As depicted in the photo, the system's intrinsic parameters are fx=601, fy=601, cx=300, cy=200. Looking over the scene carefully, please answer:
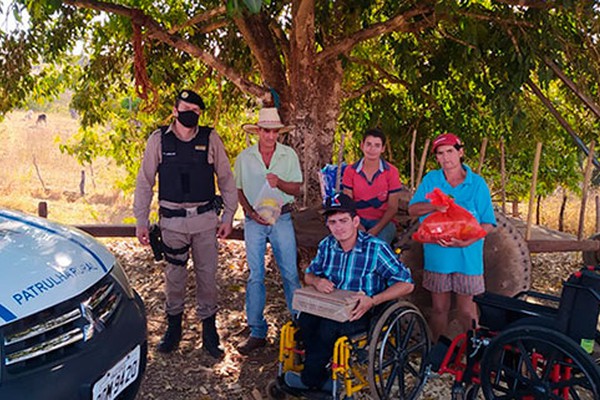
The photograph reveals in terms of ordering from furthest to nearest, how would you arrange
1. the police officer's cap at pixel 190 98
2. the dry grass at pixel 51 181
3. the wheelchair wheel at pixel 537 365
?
the dry grass at pixel 51 181, the police officer's cap at pixel 190 98, the wheelchair wheel at pixel 537 365

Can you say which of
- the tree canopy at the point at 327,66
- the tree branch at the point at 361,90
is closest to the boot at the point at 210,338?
the tree canopy at the point at 327,66

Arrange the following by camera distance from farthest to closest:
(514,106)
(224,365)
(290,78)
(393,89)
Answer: (393,89), (290,78), (514,106), (224,365)

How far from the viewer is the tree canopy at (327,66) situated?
533 cm

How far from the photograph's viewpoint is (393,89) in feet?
28.4

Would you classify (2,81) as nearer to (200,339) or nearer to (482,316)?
(200,339)

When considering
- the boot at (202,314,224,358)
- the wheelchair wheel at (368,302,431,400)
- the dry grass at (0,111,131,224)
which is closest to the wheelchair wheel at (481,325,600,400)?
the wheelchair wheel at (368,302,431,400)

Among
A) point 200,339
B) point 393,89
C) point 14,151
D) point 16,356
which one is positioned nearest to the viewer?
point 16,356

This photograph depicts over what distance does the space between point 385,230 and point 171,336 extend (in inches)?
71.6

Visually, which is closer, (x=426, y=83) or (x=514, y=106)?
(x=514, y=106)

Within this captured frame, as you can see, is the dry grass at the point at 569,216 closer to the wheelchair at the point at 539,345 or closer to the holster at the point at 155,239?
the wheelchair at the point at 539,345

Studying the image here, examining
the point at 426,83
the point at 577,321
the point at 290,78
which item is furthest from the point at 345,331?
the point at 426,83

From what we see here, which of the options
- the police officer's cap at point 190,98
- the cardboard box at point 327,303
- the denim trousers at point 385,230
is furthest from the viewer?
the denim trousers at point 385,230

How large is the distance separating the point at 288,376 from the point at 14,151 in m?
28.0

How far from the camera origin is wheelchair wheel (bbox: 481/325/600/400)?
281 centimetres
